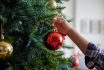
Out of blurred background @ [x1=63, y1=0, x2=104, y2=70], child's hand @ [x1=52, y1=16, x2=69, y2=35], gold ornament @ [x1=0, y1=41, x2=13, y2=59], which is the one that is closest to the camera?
gold ornament @ [x1=0, y1=41, x2=13, y2=59]

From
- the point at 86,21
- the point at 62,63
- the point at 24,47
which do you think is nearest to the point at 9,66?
the point at 24,47

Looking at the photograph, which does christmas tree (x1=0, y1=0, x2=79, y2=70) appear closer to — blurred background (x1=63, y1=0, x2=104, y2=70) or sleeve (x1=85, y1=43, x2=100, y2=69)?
sleeve (x1=85, y1=43, x2=100, y2=69)

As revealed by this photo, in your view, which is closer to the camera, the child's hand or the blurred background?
the child's hand

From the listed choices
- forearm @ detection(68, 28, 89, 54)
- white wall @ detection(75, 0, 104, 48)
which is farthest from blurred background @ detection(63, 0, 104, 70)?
forearm @ detection(68, 28, 89, 54)

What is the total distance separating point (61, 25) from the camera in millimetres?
618

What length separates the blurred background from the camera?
9.50 feet

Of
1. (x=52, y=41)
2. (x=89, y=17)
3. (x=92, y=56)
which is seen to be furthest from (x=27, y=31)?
(x=89, y=17)

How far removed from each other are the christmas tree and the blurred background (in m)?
2.32

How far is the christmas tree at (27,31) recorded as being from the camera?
518 millimetres

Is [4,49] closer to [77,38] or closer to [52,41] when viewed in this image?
[52,41]

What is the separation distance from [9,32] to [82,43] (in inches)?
7.7

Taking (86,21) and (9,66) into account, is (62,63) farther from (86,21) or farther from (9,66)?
(86,21)

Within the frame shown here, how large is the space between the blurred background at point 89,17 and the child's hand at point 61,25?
2262 mm

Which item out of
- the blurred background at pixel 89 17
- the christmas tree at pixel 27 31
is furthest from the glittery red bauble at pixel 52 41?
the blurred background at pixel 89 17
